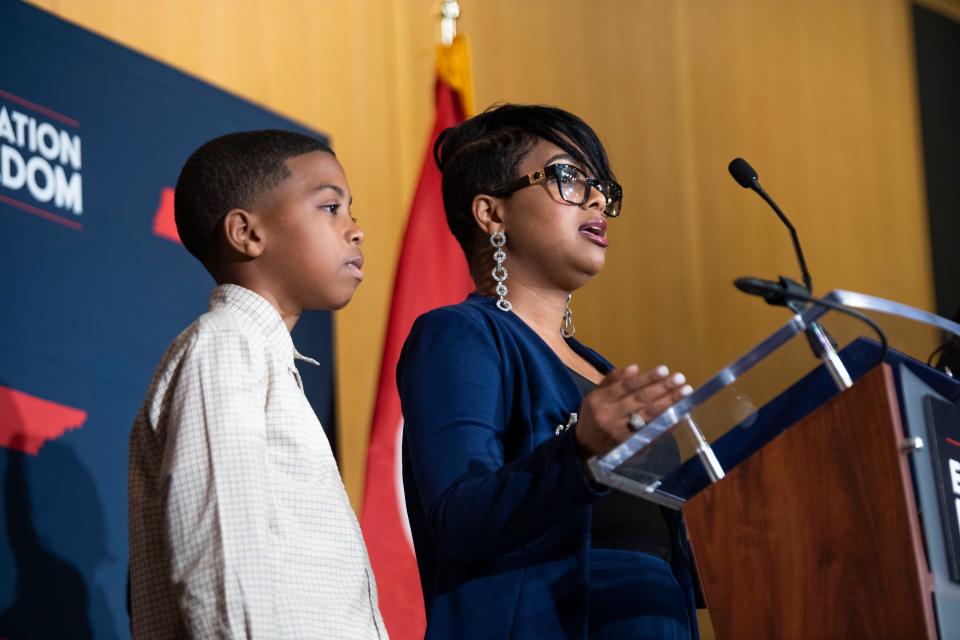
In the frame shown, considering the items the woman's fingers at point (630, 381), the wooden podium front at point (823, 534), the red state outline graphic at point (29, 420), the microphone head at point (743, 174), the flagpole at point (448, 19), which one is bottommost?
the wooden podium front at point (823, 534)

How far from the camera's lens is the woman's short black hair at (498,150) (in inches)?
80.9

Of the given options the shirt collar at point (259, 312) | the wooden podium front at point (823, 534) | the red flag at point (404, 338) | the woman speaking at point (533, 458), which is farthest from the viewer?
the red flag at point (404, 338)

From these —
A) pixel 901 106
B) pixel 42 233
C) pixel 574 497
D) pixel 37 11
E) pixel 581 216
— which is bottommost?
pixel 574 497

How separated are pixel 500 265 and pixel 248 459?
0.55 meters

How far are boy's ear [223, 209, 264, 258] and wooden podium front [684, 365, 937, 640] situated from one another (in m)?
0.85

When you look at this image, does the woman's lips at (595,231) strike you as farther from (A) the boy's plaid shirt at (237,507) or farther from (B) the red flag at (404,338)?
(B) the red flag at (404,338)

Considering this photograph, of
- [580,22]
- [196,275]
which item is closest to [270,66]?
[196,275]

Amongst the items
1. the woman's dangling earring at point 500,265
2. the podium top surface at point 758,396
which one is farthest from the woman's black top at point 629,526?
the woman's dangling earring at point 500,265

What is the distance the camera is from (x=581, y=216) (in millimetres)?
1998

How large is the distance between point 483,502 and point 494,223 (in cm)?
63

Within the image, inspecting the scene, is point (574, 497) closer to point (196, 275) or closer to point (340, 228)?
point (340, 228)

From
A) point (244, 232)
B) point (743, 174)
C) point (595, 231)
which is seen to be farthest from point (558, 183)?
point (244, 232)

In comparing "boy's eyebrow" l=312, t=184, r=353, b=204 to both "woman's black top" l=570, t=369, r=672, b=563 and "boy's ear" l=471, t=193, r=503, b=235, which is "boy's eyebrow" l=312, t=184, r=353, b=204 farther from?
"woman's black top" l=570, t=369, r=672, b=563

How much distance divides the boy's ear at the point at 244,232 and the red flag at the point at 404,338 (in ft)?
4.37
